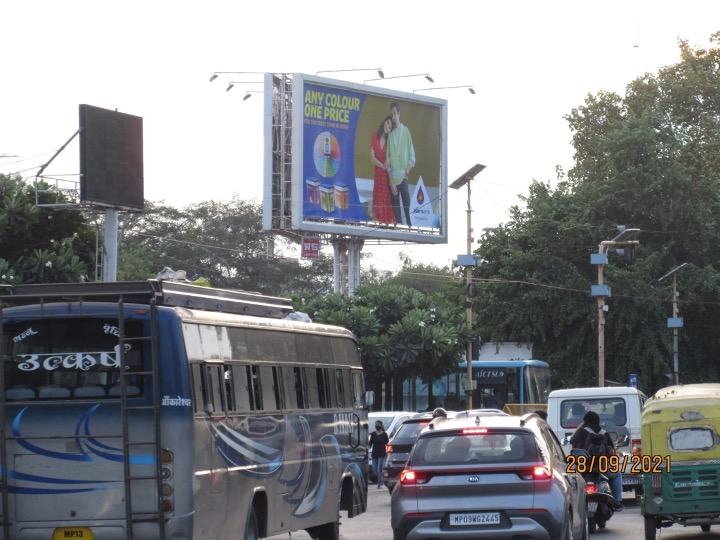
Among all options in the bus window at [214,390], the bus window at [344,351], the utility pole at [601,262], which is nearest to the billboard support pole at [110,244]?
the utility pole at [601,262]

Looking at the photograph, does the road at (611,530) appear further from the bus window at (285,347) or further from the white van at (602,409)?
the bus window at (285,347)

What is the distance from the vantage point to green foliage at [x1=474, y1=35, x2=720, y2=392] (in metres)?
53.2

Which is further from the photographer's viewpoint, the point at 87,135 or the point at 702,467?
the point at 87,135

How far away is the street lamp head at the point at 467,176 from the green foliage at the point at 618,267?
9.83 metres

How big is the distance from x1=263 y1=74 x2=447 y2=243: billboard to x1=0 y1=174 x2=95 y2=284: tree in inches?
548

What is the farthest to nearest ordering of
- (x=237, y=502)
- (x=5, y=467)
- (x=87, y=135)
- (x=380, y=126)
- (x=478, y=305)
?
(x=478, y=305) → (x=380, y=126) → (x=87, y=135) → (x=237, y=502) → (x=5, y=467)

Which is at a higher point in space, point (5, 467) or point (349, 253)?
point (349, 253)

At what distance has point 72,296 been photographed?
11484 millimetres

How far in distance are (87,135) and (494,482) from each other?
25835 millimetres

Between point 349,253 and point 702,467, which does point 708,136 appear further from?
point 702,467

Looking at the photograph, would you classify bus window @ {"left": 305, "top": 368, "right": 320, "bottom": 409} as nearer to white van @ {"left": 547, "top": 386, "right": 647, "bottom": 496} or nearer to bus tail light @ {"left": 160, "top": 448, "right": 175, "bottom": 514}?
bus tail light @ {"left": 160, "top": 448, "right": 175, "bottom": 514}

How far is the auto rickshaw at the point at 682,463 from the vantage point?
15.3 m

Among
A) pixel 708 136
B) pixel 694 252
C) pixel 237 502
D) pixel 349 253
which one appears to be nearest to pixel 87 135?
pixel 349 253
